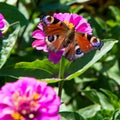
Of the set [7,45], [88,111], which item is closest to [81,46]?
[7,45]

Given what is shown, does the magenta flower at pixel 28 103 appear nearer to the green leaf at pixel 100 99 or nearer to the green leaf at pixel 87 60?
the green leaf at pixel 87 60

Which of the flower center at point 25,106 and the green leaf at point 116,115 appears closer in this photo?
the flower center at point 25,106

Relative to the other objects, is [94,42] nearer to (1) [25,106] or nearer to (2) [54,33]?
(2) [54,33]

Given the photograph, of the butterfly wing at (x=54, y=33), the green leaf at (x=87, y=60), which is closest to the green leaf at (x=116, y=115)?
the green leaf at (x=87, y=60)

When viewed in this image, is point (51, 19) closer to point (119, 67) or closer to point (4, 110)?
point (4, 110)

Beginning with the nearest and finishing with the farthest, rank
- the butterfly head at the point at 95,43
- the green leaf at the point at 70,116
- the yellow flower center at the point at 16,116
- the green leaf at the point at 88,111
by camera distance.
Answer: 1. the yellow flower center at the point at 16,116
2. the butterfly head at the point at 95,43
3. the green leaf at the point at 70,116
4. the green leaf at the point at 88,111

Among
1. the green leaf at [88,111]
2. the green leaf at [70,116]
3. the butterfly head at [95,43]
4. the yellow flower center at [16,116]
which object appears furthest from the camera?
the green leaf at [88,111]

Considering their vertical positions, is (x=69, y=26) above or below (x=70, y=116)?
above
